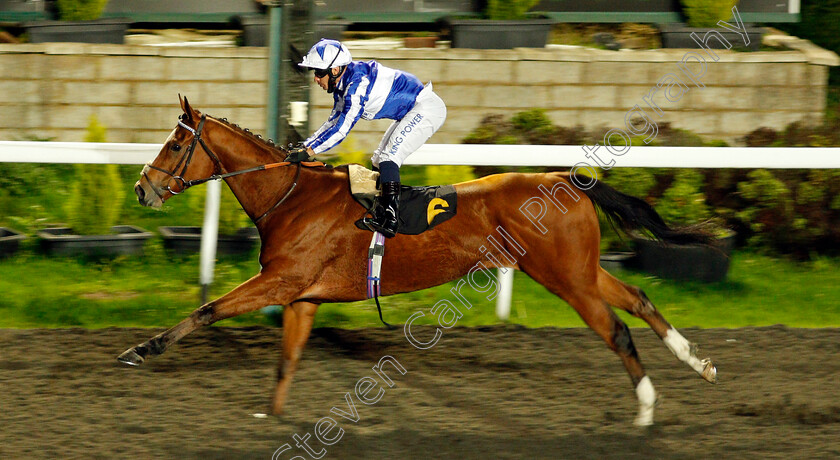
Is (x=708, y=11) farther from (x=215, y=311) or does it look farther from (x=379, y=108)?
(x=215, y=311)

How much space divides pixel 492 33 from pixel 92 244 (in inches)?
156

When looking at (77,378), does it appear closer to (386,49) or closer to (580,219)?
(580,219)

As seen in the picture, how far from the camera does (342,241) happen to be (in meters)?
4.71

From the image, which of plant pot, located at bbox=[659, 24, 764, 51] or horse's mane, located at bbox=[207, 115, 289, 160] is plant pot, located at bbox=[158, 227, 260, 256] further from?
plant pot, located at bbox=[659, 24, 764, 51]

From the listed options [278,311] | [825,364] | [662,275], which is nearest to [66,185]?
[278,311]

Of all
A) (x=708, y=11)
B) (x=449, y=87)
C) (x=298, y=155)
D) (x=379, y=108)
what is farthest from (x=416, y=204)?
(x=708, y=11)

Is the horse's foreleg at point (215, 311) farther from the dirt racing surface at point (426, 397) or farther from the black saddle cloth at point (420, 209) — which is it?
the black saddle cloth at point (420, 209)

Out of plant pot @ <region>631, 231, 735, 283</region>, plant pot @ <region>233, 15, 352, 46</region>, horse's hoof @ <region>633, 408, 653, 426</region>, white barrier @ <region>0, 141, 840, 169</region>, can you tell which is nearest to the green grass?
plant pot @ <region>631, 231, 735, 283</region>

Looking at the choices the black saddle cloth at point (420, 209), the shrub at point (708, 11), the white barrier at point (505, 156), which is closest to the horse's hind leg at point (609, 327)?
the black saddle cloth at point (420, 209)

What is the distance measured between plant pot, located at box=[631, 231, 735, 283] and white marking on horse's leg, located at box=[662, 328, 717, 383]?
5.65 feet

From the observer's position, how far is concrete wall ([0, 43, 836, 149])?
8406 mm

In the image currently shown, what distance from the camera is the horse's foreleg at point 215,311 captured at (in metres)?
4.50

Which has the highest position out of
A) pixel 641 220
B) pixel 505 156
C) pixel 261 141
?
pixel 261 141

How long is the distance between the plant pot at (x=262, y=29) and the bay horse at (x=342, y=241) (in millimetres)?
4214
